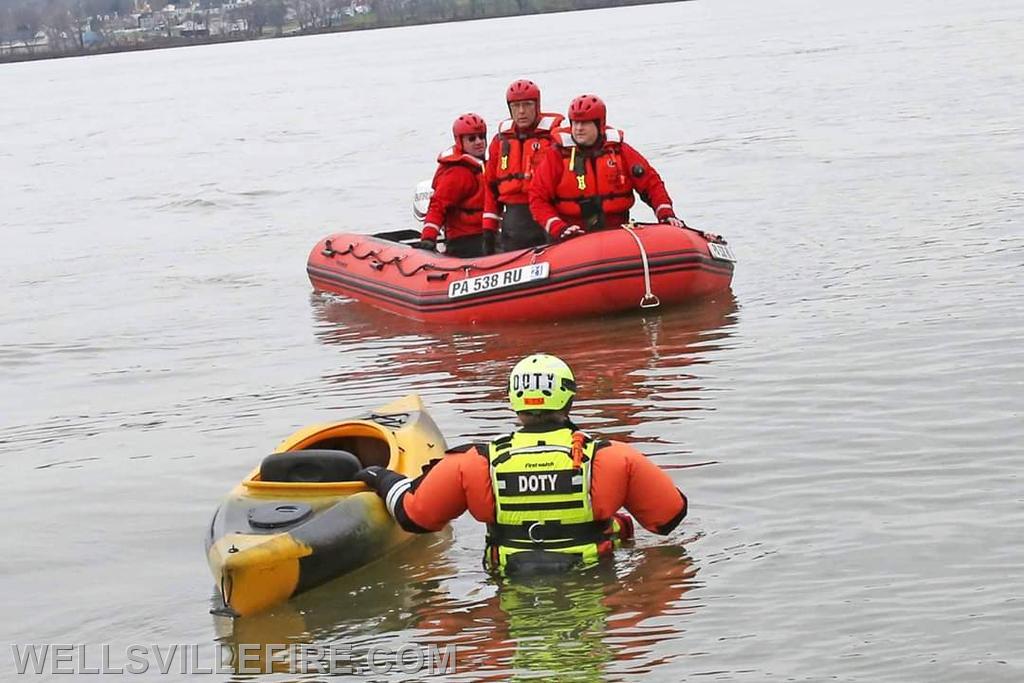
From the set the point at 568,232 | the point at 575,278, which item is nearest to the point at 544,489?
the point at 575,278

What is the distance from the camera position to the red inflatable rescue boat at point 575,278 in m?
11.2

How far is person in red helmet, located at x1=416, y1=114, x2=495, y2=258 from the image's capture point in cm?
1205

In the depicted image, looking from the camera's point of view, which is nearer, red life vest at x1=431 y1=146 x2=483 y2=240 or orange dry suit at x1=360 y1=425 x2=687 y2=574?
orange dry suit at x1=360 y1=425 x2=687 y2=574

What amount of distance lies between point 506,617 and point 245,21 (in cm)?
11331

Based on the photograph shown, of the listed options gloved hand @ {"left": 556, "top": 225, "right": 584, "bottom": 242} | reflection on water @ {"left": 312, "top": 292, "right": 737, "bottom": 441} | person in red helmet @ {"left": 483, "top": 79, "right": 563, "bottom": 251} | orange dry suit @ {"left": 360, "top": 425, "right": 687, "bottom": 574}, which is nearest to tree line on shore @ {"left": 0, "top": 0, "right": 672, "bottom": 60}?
person in red helmet @ {"left": 483, "top": 79, "right": 563, "bottom": 251}

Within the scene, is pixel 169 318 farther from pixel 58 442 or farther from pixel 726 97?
pixel 726 97

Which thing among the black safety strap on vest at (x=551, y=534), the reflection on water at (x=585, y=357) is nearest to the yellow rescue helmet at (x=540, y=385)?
the black safety strap on vest at (x=551, y=534)

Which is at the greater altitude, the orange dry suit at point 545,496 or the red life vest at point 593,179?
the red life vest at point 593,179

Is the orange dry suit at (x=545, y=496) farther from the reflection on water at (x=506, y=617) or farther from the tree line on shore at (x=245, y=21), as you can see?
the tree line on shore at (x=245, y=21)

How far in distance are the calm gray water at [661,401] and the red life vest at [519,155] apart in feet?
3.40

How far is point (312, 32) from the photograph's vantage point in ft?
350

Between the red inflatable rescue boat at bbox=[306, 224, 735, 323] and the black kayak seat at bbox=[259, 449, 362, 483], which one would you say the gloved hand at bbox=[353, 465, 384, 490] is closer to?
the black kayak seat at bbox=[259, 449, 362, 483]

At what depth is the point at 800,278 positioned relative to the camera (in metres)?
12.8

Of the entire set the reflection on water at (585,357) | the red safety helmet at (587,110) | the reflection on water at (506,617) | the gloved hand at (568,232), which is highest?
the red safety helmet at (587,110)
